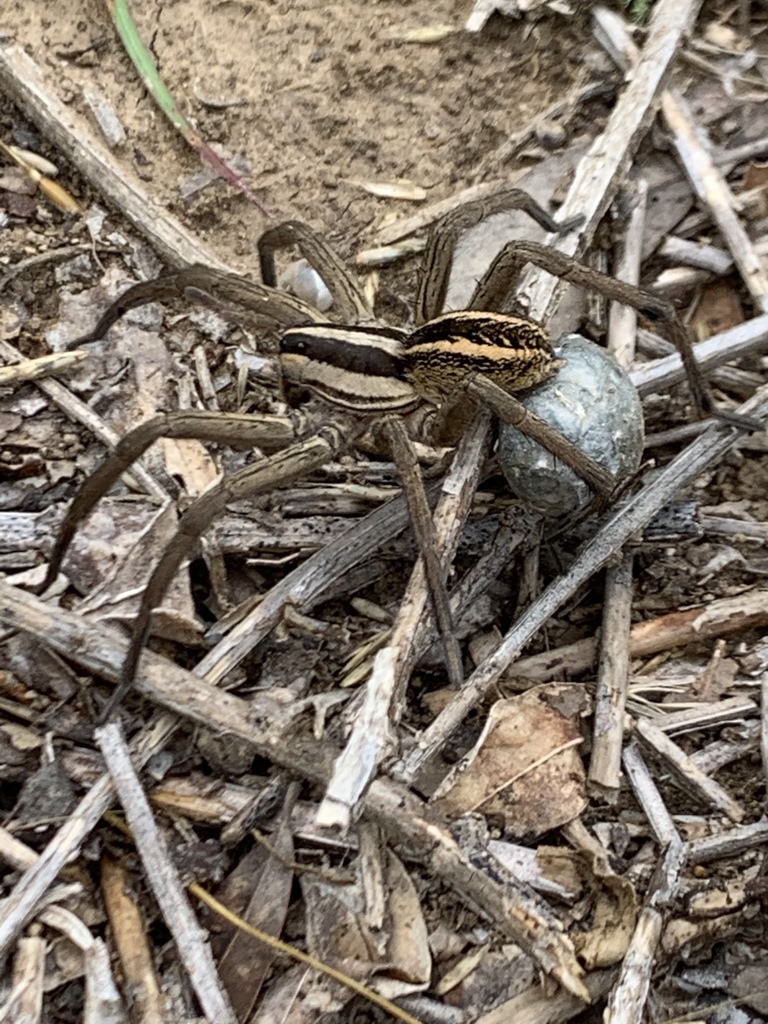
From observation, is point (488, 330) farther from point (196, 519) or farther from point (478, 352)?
point (196, 519)

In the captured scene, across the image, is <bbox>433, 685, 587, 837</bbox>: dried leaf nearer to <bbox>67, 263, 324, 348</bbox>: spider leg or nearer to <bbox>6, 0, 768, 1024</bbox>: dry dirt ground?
<bbox>6, 0, 768, 1024</bbox>: dry dirt ground

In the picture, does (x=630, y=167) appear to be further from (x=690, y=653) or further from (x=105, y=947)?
(x=105, y=947)

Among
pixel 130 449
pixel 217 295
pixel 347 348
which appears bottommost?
pixel 347 348

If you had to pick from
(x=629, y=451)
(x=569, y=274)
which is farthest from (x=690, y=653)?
(x=569, y=274)

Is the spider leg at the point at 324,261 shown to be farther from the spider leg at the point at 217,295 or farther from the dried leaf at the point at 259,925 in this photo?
the dried leaf at the point at 259,925

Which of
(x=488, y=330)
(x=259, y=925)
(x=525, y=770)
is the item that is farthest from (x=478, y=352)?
(x=259, y=925)

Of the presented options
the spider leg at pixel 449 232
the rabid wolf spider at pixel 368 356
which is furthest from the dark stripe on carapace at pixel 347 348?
the spider leg at pixel 449 232

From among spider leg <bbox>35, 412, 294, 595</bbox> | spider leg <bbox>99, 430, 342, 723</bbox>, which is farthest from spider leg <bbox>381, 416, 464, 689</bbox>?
spider leg <bbox>35, 412, 294, 595</bbox>
